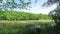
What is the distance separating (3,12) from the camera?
7.96 metres

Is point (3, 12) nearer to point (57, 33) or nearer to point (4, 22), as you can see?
point (4, 22)

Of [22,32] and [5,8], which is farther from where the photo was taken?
[5,8]

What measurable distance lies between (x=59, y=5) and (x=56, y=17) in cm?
43

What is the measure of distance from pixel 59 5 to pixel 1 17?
3477 millimetres

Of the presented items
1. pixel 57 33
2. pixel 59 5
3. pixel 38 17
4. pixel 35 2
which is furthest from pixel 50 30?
pixel 38 17

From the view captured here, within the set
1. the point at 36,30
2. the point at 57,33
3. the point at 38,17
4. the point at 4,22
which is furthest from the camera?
the point at 38,17

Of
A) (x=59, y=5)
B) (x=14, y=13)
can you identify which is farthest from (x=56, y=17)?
(x=14, y=13)

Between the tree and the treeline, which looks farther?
the treeline

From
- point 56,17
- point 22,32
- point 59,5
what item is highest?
point 59,5

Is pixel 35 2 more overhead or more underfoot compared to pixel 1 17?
more overhead

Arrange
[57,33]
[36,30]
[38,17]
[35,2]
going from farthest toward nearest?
[38,17]
[35,2]
[36,30]
[57,33]

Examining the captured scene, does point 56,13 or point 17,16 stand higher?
point 56,13

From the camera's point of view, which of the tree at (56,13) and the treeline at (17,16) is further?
the treeline at (17,16)

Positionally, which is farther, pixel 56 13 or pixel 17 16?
pixel 17 16
